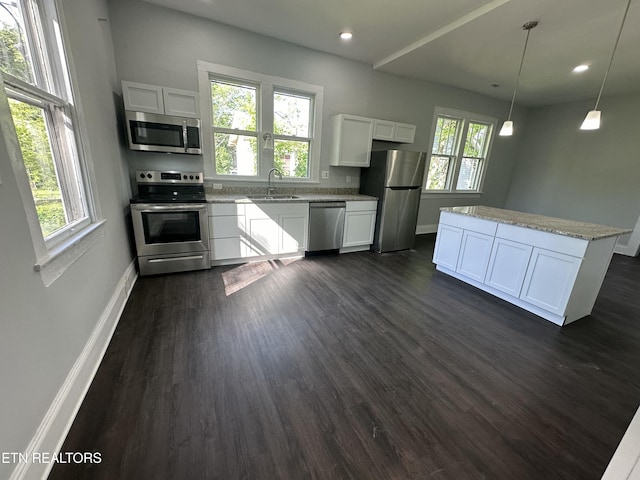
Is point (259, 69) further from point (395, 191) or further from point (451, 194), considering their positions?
point (451, 194)

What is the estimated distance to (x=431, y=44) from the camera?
3359 mm

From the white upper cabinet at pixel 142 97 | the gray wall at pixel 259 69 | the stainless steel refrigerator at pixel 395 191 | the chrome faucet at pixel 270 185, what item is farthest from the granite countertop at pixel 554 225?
the white upper cabinet at pixel 142 97

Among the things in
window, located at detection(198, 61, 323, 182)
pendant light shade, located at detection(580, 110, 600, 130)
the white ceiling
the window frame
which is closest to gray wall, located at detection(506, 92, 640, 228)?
the white ceiling

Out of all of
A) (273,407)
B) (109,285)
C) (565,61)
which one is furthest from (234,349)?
(565,61)

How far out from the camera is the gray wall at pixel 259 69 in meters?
2.98

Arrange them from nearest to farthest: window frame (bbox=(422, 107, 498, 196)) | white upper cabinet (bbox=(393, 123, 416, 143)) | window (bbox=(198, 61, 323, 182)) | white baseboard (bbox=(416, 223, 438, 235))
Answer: window (bbox=(198, 61, 323, 182)) < white upper cabinet (bbox=(393, 123, 416, 143)) < window frame (bbox=(422, 107, 498, 196)) < white baseboard (bbox=(416, 223, 438, 235))

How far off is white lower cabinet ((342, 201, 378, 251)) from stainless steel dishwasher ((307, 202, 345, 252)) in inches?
4.9

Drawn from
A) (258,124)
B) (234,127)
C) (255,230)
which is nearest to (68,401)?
(255,230)

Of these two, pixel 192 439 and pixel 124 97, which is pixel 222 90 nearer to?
pixel 124 97

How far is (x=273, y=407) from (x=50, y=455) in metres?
0.98

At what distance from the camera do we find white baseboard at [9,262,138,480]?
104 centimetres

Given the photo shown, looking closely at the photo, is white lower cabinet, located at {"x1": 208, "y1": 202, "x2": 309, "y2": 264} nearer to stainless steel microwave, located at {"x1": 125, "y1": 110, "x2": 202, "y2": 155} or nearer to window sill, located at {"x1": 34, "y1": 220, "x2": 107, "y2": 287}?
stainless steel microwave, located at {"x1": 125, "y1": 110, "x2": 202, "y2": 155}

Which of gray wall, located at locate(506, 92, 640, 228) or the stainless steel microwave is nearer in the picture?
the stainless steel microwave

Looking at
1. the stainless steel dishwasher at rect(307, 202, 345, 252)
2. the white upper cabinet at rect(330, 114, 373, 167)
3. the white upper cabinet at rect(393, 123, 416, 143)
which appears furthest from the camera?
the white upper cabinet at rect(393, 123, 416, 143)
